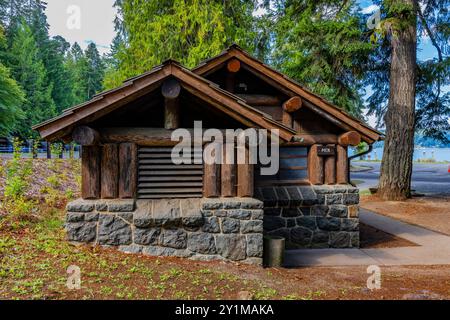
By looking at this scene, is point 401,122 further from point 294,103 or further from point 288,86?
point 288,86

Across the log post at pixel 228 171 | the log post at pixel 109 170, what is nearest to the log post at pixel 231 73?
the log post at pixel 228 171

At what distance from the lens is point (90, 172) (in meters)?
5.76

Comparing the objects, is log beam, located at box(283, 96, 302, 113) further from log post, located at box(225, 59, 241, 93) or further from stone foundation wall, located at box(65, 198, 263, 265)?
stone foundation wall, located at box(65, 198, 263, 265)

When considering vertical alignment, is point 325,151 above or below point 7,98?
below

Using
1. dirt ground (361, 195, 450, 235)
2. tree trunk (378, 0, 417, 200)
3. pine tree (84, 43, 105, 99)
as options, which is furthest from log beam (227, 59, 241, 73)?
pine tree (84, 43, 105, 99)

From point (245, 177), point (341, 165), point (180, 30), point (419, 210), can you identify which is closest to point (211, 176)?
point (245, 177)

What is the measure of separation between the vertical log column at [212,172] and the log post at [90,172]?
6.29 ft

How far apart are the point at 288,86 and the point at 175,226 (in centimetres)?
425

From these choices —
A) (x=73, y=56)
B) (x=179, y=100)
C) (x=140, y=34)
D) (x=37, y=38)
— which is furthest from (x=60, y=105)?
(x=179, y=100)

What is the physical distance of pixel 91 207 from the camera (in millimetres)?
5637

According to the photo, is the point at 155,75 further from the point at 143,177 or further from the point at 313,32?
the point at 313,32

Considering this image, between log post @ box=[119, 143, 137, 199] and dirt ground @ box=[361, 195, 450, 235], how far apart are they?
325 inches

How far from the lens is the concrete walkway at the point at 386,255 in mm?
6457
